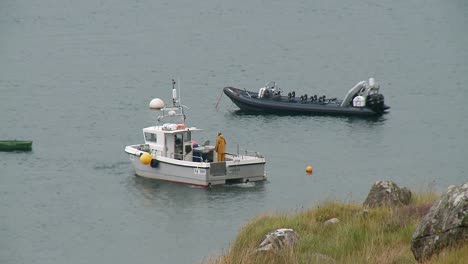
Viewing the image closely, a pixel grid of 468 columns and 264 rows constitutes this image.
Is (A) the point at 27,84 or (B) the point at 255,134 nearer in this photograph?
(B) the point at 255,134

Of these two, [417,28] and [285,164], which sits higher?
[417,28]

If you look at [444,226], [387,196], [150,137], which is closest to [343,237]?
[444,226]

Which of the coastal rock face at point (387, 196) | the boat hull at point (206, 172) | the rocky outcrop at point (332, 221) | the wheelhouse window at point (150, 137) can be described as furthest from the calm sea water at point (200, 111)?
the rocky outcrop at point (332, 221)

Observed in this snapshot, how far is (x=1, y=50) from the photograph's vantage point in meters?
113

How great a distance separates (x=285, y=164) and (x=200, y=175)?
8.39m

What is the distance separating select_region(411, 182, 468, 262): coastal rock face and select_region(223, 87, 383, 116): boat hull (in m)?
53.3

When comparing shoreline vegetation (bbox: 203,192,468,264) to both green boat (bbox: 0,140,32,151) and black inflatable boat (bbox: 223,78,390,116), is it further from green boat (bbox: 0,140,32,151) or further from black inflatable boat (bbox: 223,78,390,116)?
black inflatable boat (bbox: 223,78,390,116)

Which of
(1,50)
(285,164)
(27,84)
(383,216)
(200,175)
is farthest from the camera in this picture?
(1,50)

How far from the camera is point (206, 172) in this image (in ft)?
159

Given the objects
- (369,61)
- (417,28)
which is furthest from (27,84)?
(417,28)

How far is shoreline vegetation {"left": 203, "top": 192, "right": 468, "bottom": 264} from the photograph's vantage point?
1997 centimetres

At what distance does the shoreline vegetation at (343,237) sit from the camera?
19969mm

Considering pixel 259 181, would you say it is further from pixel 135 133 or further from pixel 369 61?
pixel 369 61

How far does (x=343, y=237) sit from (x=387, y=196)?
585 centimetres
